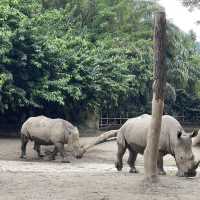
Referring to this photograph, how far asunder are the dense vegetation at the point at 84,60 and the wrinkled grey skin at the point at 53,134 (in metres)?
3.25

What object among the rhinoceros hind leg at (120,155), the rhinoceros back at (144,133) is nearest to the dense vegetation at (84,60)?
the rhinoceros hind leg at (120,155)

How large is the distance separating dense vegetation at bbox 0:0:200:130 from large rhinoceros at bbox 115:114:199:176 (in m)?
8.73

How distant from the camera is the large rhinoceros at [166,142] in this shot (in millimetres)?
12508

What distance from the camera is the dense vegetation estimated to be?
24062 millimetres

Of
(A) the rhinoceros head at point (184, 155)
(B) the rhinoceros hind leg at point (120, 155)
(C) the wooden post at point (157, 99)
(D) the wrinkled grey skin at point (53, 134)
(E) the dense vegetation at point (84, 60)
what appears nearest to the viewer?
(C) the wooden post at point (157, 99)

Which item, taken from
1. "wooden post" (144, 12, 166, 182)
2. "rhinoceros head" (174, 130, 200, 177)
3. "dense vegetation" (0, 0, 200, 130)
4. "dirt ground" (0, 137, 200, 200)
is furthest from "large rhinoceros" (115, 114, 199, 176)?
"dense vegetation" (0, 0, 200, 130)

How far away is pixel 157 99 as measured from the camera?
10461 millimetres

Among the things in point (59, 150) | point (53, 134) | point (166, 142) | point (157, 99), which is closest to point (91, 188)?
point (157, 99)

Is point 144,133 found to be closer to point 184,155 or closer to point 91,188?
point 184,155

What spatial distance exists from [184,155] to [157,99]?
8.58 feet

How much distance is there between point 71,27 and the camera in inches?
1231

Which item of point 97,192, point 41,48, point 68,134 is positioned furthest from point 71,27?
point 97,192

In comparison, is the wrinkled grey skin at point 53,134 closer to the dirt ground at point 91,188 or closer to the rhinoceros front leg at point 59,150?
the rhinoceros front leg at point 59,150

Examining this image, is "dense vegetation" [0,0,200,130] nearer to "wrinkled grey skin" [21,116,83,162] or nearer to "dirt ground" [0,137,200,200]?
"wrinkled grey skin" [21,116,83,162]
